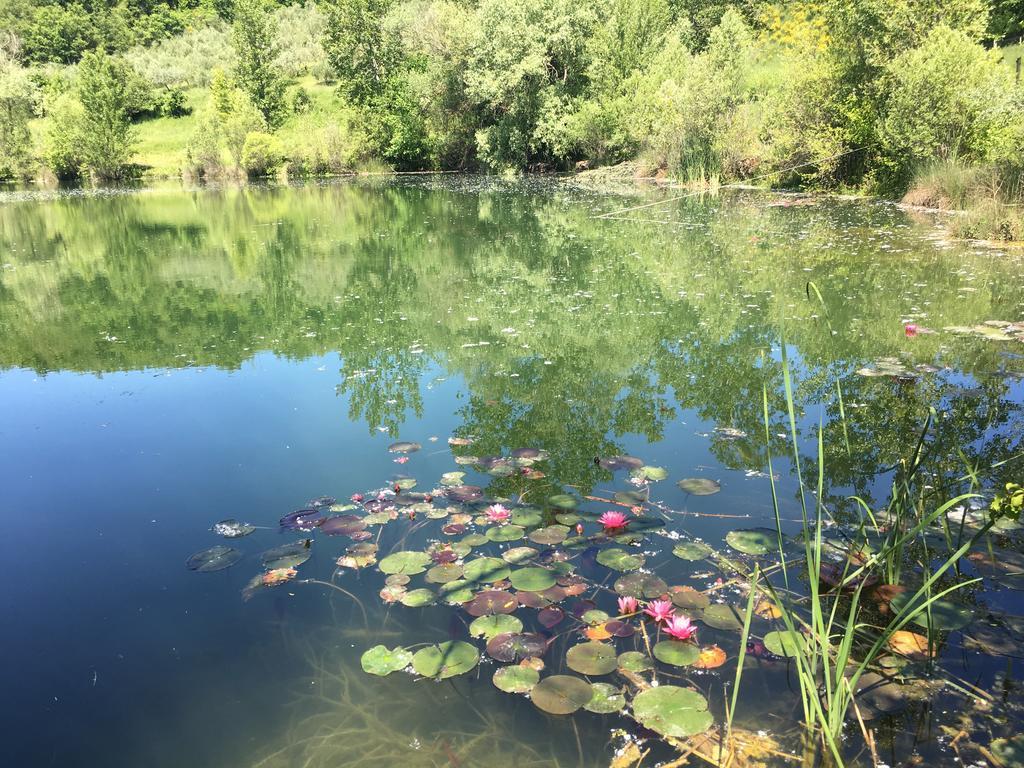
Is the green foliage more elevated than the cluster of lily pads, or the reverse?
the green foliage

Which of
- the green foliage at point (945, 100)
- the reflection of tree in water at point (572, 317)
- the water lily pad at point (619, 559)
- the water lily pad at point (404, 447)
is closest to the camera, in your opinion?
the water lily pad at point (619, 559)

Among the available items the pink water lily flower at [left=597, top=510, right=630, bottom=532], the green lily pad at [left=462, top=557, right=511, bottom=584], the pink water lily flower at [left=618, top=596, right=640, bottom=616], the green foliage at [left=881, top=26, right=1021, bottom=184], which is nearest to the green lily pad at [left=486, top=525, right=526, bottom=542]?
the green lily pad at [left=462, top=557, right=511, bottom=584]

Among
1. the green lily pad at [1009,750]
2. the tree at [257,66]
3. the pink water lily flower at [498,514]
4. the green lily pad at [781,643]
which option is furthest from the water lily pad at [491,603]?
the tree at [257,66]

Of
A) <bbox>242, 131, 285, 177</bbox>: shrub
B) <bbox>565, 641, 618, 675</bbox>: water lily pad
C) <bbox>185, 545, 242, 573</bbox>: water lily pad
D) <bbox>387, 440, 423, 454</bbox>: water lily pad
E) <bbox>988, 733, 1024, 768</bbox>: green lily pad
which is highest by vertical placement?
<bbox>242, 131, 285, 177</bbox>: shrub

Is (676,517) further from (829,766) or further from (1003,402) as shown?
(1003,402)

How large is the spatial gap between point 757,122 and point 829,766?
65.6 feet

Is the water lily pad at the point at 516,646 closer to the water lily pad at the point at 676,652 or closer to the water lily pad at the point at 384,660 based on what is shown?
the water lily pad at the point at 384,660

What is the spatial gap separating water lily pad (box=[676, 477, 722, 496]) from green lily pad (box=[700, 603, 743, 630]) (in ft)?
3.17

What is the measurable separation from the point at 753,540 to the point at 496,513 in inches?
48.4

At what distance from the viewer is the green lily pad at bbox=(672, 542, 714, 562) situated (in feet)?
9.96

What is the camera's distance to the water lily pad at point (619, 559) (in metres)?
2.97

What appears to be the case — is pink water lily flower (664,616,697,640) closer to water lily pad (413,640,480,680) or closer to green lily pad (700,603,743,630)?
green lily pad (700,603,743,630)

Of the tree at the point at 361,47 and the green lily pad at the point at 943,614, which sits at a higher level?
the tree at the point at 361,47

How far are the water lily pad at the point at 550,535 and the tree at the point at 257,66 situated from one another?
41.1m
